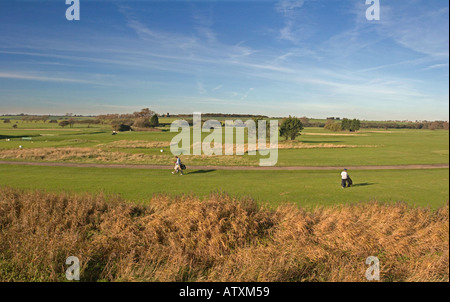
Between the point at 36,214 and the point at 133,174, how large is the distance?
52.1 feet

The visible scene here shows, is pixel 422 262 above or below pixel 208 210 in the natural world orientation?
below

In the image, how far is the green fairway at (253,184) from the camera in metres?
18.0

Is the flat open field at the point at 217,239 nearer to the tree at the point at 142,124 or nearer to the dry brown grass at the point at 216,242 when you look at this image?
the dry brown grass at the point at 216,242

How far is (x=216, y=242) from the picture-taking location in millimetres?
10562

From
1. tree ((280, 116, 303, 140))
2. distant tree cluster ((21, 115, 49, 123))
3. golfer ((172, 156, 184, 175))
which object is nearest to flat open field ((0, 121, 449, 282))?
golfer ((172, 156, 184, 175))

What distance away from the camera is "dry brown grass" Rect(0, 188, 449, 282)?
8.84 meters

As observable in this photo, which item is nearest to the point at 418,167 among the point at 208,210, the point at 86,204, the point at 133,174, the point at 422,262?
the point at 422,262

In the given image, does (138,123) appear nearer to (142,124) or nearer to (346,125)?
(142,124)

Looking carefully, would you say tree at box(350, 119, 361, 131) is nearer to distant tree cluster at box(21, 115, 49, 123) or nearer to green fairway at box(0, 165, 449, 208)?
green fairway at box(0, 165, 449, 208)

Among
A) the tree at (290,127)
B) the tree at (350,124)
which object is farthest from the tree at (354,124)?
the tree at (290,127)

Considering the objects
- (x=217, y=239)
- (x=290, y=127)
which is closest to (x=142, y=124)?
(x=290, y=127)
